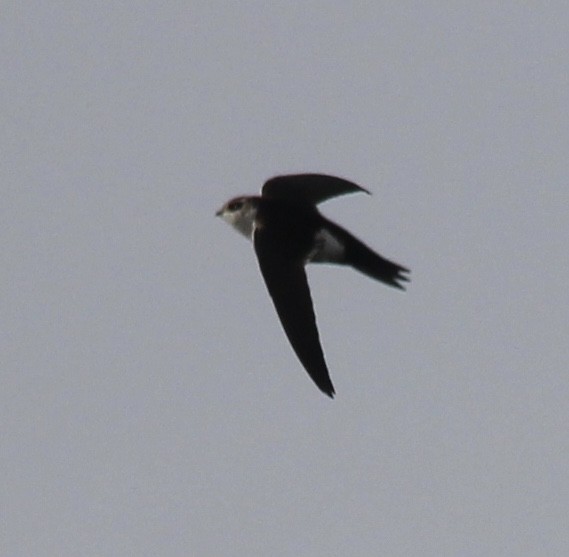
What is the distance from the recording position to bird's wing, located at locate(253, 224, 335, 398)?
12734 mm

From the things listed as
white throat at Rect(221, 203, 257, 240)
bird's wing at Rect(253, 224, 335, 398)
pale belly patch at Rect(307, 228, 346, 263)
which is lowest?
bird's wing at Rect(253, 224, 335, 398)

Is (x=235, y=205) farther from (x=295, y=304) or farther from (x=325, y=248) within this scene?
(x=295, y=304)

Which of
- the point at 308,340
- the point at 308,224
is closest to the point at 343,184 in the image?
the point at 308,224

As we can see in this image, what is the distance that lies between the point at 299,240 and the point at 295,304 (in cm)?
68

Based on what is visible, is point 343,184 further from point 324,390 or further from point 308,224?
point 324,390

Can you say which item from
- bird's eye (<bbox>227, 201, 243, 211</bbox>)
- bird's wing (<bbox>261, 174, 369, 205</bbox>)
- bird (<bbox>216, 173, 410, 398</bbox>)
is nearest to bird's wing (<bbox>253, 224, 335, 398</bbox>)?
bird (<bbox>216, 173, 410, 398</bbox>)

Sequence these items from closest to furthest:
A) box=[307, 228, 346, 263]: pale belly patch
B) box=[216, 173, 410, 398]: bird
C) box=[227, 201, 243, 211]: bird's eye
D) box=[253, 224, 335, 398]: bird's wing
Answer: box=[253, 224, 335, 398]: bird's wing
box=[216, 173, 410, 398]: bird
box=[307, 228, 346, 263]: pale belly patch
box=[227, 201, 243, 211]: bird's eye

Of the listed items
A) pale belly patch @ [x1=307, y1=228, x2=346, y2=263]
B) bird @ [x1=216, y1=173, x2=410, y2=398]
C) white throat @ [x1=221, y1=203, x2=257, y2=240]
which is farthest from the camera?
white throat @ [x1=221, y1=203, x2=257, y2=240]

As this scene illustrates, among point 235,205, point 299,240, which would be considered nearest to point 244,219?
point 235,205

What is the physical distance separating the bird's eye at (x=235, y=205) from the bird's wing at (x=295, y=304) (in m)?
0.46

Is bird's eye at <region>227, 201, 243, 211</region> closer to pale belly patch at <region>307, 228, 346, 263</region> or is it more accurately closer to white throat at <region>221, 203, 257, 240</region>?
white throat at <region>221, 203, 257, 240</region>

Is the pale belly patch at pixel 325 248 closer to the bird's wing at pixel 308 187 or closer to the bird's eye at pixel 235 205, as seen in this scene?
the bird's wing at pixel 308 187

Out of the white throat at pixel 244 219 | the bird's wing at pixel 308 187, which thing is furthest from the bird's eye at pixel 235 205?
the bird's wing at pixel 308 187

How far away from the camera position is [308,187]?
13.6 m
